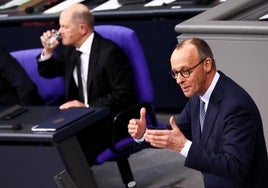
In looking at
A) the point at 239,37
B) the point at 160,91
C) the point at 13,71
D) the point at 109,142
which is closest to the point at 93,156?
the point at 109,142

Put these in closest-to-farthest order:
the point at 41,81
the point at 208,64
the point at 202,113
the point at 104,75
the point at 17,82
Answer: the point at 208,64
the point at 202,113
the point at 104,75
the point at 17,82
the point at 41,81

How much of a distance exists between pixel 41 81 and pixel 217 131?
2.12 meters

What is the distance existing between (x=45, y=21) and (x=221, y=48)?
8.27 ft

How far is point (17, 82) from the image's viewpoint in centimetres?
484

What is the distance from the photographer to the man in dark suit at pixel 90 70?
14.8 ft

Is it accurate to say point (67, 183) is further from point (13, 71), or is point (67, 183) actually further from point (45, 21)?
point (45, 21)

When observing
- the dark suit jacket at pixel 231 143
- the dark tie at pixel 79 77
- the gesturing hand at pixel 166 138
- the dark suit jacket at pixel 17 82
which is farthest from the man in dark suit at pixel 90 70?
the gesturing hand at pixel 166 138

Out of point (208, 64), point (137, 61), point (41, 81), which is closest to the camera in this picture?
point (208, 64)

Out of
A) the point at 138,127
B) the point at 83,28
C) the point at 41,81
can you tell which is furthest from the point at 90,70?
the point at 138,127

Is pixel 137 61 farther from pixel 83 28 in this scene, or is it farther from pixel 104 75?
pixel 83 28

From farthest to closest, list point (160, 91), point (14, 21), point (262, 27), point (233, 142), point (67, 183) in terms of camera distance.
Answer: point (14, 21) → point (160, 91) → point (262, 27) → point (67, 183) → point (233, 142)

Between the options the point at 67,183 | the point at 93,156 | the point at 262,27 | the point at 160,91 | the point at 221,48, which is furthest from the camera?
the point at 160,91

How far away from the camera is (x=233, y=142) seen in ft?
9.51

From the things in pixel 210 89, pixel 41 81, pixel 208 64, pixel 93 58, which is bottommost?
pixel 41 81
